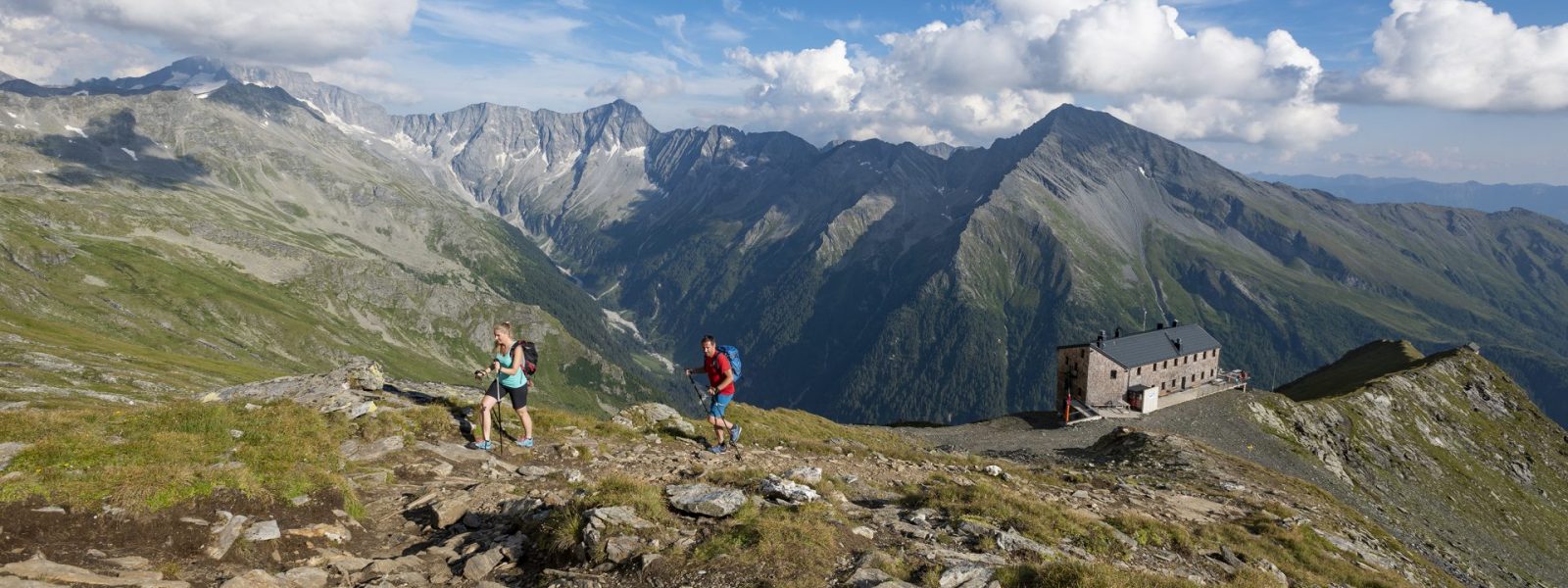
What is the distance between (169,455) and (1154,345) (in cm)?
8523

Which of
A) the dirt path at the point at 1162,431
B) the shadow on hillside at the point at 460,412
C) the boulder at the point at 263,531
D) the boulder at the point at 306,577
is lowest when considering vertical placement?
the dirt path at the point at 1162,431

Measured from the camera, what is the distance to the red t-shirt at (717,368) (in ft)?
74.3

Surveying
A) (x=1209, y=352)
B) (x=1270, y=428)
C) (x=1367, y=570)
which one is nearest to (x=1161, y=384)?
(x=1209, y=352)

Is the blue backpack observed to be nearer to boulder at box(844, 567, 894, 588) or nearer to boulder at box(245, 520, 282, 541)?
→ boulder at box(844, 567, 894, 588)

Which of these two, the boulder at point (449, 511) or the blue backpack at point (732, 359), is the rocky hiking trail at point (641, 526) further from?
the blue backpack at point (732, 359)

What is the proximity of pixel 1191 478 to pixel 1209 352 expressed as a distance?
61329 millimetres

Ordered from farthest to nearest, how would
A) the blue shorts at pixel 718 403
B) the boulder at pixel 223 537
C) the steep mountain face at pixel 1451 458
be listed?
the steep mountain face at pixel 1451 458
the blue shorts at pixel 718 403
the boulder at pixel 223 537

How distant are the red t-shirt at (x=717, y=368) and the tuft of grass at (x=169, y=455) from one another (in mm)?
10753

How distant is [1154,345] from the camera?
78312 millimetres

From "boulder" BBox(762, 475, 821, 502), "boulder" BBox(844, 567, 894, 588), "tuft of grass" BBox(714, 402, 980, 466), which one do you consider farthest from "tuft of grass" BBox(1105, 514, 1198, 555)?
"boulder" BBox(844, 567, 894, 588)

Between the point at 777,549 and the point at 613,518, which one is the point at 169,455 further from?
the point at 777,549

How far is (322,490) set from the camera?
14.6 meters

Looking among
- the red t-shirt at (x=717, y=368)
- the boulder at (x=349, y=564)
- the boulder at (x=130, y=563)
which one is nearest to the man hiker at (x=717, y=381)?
the red t-shirt at (x=717, y=368)

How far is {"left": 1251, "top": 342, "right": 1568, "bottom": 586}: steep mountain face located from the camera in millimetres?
44312
